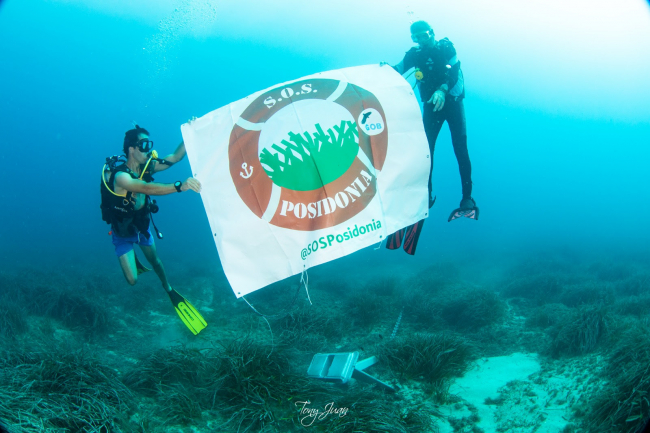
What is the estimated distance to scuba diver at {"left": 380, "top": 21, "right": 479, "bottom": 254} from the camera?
186 inches

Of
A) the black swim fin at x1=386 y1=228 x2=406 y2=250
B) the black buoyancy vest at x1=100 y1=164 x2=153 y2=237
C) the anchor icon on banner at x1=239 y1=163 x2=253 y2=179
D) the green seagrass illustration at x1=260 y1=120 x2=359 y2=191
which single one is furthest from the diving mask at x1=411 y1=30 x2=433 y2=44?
the black buoyancy vest at x1=100 y1=164 x2=153 y2=237

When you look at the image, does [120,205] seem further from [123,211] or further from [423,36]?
[423,36]

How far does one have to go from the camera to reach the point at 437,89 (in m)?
4.71

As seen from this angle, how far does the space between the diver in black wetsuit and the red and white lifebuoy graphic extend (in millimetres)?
1170

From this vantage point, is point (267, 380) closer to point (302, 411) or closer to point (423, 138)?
point (302, 411)

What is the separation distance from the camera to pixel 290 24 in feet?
180

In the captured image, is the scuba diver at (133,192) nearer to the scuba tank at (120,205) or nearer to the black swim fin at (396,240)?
the scuba tank at (120,205)

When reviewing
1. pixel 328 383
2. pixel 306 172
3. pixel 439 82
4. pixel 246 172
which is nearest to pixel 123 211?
pixel 246 172

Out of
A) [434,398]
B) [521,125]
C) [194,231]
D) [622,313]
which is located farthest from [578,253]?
[521,125]

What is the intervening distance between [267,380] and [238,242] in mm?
1996

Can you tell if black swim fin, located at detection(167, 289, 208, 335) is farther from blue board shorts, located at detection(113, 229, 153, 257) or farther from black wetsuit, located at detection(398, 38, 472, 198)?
black wetsuit, located at detection(398, 38, 472, 198)

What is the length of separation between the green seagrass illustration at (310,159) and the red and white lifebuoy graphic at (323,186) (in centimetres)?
7

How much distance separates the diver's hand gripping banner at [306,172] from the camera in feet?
11.2

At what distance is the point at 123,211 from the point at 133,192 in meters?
0.37
